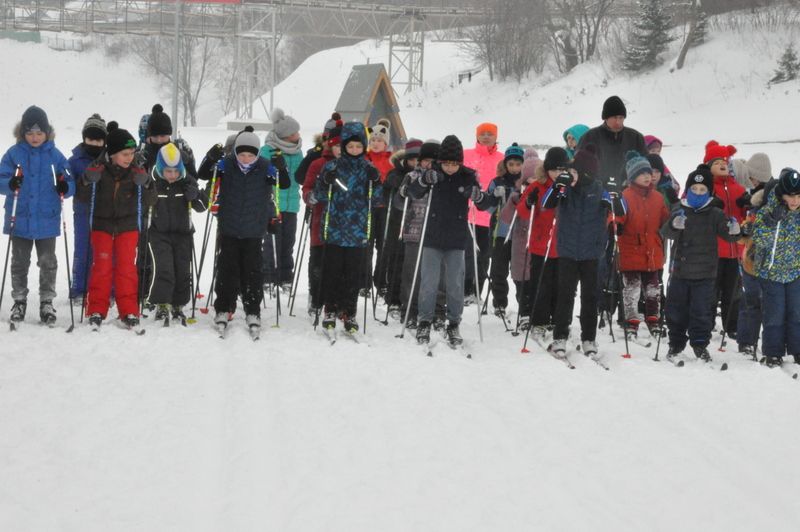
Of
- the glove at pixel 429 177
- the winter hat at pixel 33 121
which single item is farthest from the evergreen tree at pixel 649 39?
the winter hat at pixel 33 121

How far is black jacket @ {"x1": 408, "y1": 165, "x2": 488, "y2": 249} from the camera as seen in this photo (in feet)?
24.3

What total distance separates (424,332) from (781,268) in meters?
2.84

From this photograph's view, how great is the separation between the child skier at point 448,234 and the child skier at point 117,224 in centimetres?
224

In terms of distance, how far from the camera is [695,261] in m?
7.41

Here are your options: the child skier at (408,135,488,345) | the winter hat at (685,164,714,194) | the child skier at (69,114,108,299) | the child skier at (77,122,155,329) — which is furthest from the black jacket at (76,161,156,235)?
the winter hat at (685,164,714,194)

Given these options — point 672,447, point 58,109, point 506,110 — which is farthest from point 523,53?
point 672,447

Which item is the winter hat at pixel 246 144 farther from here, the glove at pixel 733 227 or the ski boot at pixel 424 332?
the glove at pixel 733 227

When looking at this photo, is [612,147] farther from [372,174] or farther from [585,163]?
[372,174]

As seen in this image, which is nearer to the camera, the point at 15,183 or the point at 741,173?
the point at 15,183

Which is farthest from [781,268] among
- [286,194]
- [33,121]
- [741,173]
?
[33,121]

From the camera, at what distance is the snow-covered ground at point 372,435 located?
13.4ft

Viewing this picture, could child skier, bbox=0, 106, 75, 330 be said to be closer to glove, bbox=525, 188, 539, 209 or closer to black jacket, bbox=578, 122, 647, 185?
glove, bbox=525, 188, 539, 209

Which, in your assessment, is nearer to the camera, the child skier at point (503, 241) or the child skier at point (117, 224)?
the child skier at point (117, 224)

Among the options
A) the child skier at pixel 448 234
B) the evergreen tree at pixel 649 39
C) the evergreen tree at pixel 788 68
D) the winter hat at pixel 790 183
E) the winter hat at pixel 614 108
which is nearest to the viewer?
the winter hat at pixel 790 183
